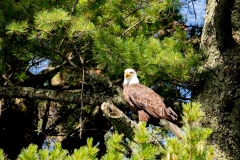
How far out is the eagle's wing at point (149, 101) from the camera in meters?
5.23

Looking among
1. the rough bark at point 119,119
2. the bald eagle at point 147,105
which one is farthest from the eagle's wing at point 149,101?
the rough bark at point 119,119

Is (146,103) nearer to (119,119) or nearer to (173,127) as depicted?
(173,127)

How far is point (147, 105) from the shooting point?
17.6 feet

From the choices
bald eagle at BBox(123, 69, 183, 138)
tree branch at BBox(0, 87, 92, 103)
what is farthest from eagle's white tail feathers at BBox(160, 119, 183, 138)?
tree branch at BBox(0, 87, 92, 103)

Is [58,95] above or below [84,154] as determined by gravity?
above

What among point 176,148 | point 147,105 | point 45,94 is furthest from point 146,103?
point 176,148

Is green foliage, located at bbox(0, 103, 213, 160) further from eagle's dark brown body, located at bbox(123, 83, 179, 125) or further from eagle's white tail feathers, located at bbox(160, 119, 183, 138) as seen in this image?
eagle's dark brown body, located at bbox(123, 83, 179, 125)

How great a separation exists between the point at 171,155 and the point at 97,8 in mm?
2981

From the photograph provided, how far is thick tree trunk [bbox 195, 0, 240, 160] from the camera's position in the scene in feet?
14.6

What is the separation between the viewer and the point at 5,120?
6.82 metres

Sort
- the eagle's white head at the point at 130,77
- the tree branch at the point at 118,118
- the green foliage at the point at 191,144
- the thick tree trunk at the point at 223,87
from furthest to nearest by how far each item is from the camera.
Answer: the eagle's white head at the point at 130,77, the thick tree trunk at the point at 223,87, the tree branch at the point at 118,118, the green foliage at the point at 191,144

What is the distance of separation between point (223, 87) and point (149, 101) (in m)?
1.02

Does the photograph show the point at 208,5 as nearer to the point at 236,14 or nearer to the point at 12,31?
the point at 236,14

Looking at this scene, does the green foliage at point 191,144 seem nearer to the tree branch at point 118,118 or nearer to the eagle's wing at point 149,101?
the tree branch at point 118,118
